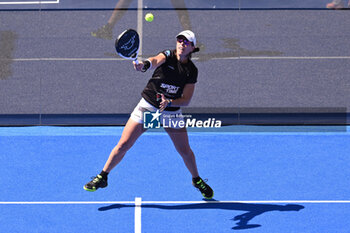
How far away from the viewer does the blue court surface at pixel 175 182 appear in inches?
299

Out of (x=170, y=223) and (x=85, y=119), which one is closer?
(x=170, y=223)

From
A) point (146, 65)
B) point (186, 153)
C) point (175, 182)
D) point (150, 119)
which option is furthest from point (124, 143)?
point (175, 182)

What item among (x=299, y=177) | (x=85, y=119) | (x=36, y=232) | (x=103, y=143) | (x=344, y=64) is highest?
(x=344, y=64)

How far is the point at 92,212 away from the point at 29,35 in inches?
215

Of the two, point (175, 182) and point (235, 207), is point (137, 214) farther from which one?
point (175, 182)

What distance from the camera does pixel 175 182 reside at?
904 cm

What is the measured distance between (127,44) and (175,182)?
7.98 feet

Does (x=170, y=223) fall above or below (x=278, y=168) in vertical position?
below

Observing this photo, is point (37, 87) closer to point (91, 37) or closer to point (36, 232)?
point (91, 37)

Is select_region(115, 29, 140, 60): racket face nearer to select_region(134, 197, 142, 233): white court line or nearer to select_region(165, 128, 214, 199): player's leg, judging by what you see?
select_region(165, 128, 214, 199): player's leg

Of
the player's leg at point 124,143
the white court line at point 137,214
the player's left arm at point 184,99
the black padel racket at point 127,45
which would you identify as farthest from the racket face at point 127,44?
the white court line at point 137,214

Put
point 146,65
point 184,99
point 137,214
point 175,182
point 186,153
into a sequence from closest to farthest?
point 146,65
point 184,99
point 137,214
point 186,153
point 175,182

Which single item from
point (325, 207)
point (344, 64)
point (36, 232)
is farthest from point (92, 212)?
point (344, 64)

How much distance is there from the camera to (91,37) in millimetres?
12586
